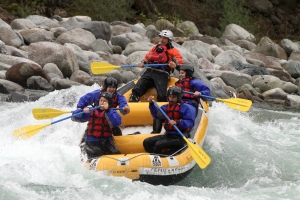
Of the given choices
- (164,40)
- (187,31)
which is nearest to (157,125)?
(164,40)

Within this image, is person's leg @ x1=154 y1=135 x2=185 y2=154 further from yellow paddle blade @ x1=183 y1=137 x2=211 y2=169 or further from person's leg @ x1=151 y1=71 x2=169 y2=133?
person's leg @ x1=151 y1=71 x2=169 y2=133

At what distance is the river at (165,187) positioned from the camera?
590 centimetres

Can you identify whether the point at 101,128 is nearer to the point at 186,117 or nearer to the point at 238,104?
the point at 186,117

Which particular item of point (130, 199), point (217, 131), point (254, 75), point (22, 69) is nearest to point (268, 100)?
point (254, 75)

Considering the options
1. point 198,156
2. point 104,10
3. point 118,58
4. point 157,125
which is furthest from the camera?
point 104,10

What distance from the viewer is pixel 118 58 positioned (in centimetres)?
1404

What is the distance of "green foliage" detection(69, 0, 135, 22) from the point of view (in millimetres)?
18953

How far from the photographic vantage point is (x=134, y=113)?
7.95 metres

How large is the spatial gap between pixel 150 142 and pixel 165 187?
2.53 feet

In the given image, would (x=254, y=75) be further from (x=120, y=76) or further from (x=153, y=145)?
(x=153, y=145)

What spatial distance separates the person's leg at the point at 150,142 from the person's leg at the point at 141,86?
6.46ft

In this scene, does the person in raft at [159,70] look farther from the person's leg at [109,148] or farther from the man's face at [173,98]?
the person's leg at [109,148]

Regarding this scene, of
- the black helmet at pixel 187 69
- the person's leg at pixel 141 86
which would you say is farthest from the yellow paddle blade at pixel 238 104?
the person's leg at pixel 141 86

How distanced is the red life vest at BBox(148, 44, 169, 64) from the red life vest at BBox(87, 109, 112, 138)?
2438 mm
